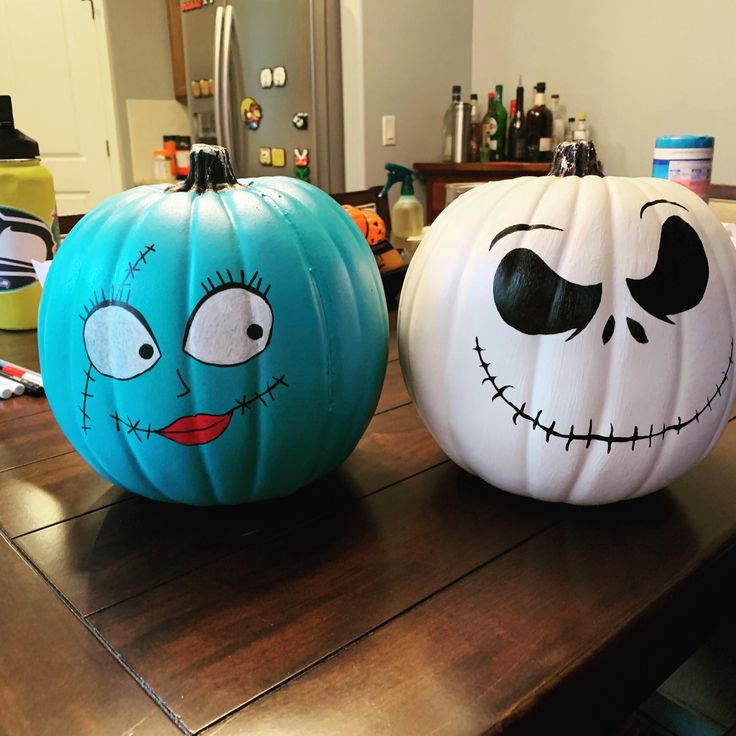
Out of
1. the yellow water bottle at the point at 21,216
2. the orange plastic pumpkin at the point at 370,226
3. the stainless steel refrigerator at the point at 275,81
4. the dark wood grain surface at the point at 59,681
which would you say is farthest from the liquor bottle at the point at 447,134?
the dark wood grain surface at the point at 59,681

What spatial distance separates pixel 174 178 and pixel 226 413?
3.91m

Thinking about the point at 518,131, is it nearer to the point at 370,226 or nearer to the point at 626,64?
the point at 626,64

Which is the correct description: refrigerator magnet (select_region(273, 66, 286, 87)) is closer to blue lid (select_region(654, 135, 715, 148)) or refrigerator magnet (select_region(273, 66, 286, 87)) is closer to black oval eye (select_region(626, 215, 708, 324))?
blue lid (select_region(654, 135, 715, 148))

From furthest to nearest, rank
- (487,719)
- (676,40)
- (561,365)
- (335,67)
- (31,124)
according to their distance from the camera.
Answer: (31,124)
(335,67)
(676,40)
(561,365)
(487,719)

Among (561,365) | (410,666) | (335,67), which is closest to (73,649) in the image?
(410,666)

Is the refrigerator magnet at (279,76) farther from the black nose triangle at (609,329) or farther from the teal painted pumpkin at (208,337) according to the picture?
the black nose triangle at (609,329)

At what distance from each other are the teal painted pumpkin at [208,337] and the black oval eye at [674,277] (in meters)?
0.21

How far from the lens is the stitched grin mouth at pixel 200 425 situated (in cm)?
52

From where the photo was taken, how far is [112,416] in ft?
1.74

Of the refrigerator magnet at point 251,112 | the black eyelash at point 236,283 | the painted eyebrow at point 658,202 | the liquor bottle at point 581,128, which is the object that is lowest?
the black eyelash at point 236,283

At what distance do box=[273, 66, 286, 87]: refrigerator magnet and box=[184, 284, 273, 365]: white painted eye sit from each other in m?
2.90

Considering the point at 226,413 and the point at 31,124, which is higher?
the point at 31,124

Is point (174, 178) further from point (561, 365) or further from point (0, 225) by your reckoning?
point (561, 365)

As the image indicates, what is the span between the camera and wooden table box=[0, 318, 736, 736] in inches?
15.4
